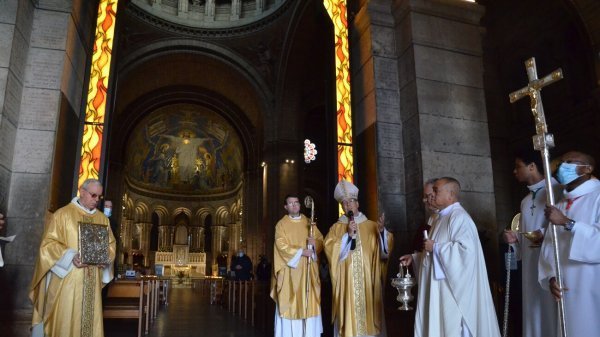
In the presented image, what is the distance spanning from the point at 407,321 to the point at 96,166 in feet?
13.2

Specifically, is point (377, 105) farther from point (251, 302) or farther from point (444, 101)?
point (251, 302)

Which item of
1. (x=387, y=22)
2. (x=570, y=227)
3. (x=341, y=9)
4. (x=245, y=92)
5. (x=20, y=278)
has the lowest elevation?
(x=20, y=278)

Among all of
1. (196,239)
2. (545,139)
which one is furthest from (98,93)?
(196,239)

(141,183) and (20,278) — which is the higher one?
(141,183)

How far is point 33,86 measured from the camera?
197 inches

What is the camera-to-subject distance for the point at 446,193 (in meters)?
Result: 3.47

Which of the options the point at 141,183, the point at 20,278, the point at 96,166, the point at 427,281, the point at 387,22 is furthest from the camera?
the point at 141,183

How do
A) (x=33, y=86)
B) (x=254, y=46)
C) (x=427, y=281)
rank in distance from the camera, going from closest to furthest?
(x=427, y=281), (x=33, y=86), (x=254, y=46)

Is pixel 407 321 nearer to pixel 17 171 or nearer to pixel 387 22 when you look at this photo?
pixel 387 22

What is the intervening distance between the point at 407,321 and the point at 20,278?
13.0 ft


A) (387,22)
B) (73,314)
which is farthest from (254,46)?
(73,314)

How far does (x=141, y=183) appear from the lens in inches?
1078

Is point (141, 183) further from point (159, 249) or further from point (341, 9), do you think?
point (341, 9)

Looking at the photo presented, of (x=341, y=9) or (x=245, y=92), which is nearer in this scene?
(x=341, y=9)
